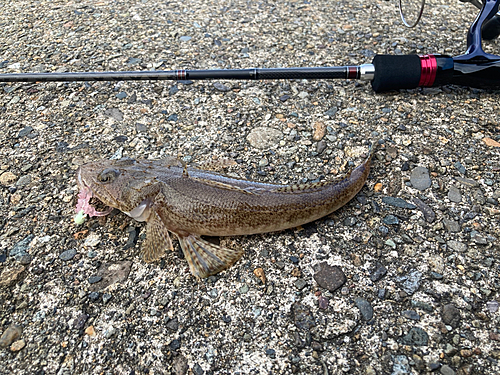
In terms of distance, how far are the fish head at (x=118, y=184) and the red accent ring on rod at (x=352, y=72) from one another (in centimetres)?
220

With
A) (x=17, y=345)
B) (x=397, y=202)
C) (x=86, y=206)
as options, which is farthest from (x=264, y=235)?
(x=17, y=345)

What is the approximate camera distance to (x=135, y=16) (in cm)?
560

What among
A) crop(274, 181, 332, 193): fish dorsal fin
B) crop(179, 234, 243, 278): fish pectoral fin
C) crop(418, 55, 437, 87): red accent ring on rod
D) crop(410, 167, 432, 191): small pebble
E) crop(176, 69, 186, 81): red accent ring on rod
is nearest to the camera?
crop(179, 234, 243, 278): fish pectoral fin

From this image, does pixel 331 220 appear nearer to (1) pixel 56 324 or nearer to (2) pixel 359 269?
(2) pixel 359 269

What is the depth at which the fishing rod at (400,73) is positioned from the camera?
3.76m

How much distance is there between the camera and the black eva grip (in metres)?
3.79

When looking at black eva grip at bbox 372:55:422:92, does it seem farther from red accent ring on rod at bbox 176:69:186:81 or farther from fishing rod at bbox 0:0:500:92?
red accent ring on rod at bbox 176:69:186:81

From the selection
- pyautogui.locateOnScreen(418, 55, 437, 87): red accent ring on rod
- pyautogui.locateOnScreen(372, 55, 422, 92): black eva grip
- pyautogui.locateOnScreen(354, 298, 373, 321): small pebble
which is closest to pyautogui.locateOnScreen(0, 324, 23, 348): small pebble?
pyautogui.locateOnScreen(354, 298, 373, 321): small pebble

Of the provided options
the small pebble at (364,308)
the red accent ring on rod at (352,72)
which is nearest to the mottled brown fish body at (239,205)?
the small pebble at (364,308)

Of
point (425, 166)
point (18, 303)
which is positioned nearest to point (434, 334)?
point (425, 166)

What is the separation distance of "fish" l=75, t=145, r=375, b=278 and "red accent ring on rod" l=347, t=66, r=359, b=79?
146 centimetres

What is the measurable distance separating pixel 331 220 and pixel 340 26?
3448 millimetres

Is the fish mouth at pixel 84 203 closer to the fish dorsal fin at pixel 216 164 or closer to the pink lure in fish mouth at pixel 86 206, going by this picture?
the pink lure in fish mouth at pixel 86 206

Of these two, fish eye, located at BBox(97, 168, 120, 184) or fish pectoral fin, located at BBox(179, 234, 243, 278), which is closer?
fish pectoral fin, located at BBox(179, 234, 243, 278)
